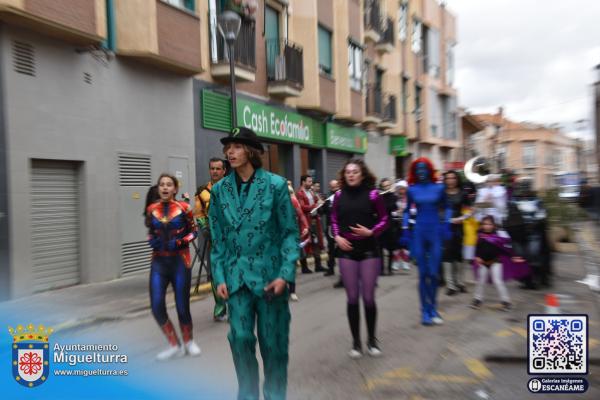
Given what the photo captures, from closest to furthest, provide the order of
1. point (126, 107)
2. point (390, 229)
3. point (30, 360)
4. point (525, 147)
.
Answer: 1. point (30, 360)
2. point (390, 229)
3. point (126, 107)
4. point (525, 147)

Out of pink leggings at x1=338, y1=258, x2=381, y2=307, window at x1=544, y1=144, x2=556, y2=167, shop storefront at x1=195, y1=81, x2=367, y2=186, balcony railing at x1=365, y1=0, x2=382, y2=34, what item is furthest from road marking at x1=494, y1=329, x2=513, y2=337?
window at x1=544, y1=144, x2=556, y2=167

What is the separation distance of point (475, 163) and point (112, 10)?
7.45 m

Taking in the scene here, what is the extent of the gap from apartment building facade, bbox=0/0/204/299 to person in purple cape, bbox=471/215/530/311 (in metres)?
6.40

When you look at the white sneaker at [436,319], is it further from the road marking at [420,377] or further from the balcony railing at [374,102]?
the balcony railing at [374,102]

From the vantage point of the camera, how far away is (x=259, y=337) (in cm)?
368

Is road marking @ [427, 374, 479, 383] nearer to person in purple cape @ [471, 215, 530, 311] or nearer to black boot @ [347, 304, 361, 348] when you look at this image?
black boot @ [347, 304, 361, 348]

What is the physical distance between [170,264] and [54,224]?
5.08 meters

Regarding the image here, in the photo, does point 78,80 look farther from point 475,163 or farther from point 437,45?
point 437,45

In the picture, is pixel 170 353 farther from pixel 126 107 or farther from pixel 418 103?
pixel 418 103

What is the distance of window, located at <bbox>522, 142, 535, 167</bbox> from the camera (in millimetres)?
45716

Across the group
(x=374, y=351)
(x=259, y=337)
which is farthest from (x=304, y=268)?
(x=259, y=337)

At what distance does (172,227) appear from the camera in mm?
5391

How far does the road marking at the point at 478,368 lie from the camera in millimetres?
4637

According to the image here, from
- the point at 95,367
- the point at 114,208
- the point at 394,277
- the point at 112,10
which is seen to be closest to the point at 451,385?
the point at 95,367
